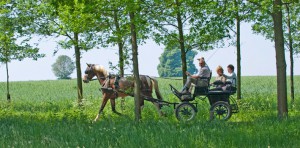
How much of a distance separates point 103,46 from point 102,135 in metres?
12.2

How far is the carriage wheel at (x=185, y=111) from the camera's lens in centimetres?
1530

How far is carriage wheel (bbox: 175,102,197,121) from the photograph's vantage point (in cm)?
1530

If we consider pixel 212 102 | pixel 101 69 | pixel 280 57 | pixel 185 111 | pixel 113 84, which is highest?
pixel 280 57

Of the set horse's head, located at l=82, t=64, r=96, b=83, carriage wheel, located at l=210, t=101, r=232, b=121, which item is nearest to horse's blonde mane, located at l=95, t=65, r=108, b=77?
horse's head, located at l=82, t=64, r=96, b=83

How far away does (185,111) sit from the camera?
1544cm

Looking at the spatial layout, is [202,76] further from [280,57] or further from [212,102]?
[280,57]

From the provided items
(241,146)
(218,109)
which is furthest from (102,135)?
(218,109)

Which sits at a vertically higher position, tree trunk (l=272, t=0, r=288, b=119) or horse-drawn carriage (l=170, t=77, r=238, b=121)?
tree trunk (l=272, t=0, r=288, b=119)

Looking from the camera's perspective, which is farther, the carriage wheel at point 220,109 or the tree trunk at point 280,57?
the carriage wheel at point 220,109

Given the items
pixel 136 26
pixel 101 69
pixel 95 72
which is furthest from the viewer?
pixel 95 72

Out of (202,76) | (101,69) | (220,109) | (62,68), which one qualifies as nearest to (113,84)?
(101,69)

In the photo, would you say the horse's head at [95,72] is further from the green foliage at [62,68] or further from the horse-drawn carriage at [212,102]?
the green foliage at [62,68]

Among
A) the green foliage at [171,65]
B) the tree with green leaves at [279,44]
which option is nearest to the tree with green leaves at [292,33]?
the tree with green leaves at [279,44]

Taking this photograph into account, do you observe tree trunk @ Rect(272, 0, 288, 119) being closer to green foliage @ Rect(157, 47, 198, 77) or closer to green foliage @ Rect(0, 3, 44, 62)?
green foliage @ Rect(0, 3, 44, 62)
